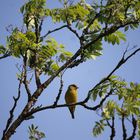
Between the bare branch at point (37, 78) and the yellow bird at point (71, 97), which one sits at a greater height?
the yellow bird at point (71, 97)

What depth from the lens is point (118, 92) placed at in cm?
696

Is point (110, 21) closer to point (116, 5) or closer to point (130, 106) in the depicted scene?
point (116, 5)

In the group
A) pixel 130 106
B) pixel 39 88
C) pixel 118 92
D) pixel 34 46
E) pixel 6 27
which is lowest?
pixel 130 106

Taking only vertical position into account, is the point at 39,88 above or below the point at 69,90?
below

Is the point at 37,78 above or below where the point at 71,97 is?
below

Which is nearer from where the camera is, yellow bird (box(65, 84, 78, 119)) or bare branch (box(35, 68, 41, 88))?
bare branch (box(35, 68, 41, 88))

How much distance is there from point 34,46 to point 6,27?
2.69 ft

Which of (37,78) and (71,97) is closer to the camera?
(37,78)

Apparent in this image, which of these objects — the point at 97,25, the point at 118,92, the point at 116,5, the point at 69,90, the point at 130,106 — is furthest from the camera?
the point at 69,90

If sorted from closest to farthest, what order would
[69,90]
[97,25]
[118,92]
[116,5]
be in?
[118,92] → [116,5] → [97,25] → [69,90]

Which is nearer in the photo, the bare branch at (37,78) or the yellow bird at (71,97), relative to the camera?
the bare branch at (37,78)

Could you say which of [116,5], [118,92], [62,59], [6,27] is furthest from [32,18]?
Result: [118,92]

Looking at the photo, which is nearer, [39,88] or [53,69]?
[39,88]

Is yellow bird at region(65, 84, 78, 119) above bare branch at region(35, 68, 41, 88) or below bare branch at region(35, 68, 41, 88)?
above
